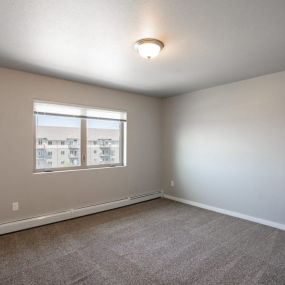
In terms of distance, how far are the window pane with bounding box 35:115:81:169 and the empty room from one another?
18 mm

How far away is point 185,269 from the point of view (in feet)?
7.18

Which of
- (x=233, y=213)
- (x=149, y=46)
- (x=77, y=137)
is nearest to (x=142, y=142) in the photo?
(x=77, y=137)

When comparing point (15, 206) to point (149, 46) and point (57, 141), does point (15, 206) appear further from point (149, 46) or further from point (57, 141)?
point (149, 46)

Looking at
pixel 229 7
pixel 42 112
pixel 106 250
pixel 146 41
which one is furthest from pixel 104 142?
pixel 229 7

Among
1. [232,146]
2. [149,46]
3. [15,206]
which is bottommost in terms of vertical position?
[15,206]

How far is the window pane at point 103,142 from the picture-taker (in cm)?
408

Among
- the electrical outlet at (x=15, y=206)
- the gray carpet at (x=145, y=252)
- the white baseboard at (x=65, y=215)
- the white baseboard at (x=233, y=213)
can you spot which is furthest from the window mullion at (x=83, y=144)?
the white baseboard at (x=233, y=213)

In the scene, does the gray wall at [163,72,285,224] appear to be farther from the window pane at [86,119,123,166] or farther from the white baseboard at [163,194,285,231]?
the window pane at [86,119,123,166]

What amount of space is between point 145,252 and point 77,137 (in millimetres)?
2351

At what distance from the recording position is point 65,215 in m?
3.55

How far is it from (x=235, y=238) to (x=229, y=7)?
2.77m

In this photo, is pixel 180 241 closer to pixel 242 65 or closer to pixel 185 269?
pixel 185 269

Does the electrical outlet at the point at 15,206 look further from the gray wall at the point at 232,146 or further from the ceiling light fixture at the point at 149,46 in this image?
the gray wall at the point at 232,146

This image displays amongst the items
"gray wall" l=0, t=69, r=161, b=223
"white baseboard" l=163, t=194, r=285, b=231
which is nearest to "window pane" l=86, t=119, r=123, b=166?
"gray wall" l=0, t=69, r=161, b=223
